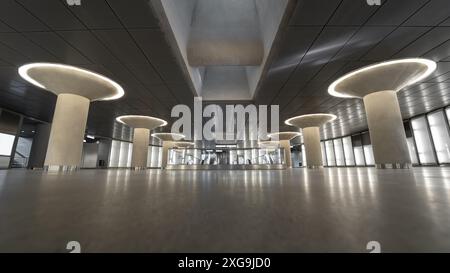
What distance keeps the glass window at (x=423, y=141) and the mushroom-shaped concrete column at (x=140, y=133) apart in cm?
2510

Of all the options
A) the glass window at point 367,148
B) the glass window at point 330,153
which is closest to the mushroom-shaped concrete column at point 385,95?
the glass window at point 367,148

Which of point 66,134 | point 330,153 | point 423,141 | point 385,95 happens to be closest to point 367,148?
point 330,153

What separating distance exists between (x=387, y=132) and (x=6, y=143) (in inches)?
1044

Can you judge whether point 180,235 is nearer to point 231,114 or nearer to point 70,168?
point 70,168

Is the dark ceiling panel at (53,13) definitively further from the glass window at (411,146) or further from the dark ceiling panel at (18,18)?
the glass window at (411,146)

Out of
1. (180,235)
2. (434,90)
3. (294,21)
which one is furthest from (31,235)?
(434,90)

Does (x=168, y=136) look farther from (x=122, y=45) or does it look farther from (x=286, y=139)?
(x=122, y=45)

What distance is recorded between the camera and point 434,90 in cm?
1255

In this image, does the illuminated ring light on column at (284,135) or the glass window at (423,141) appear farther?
the illuminated ring light on column at (284,135)

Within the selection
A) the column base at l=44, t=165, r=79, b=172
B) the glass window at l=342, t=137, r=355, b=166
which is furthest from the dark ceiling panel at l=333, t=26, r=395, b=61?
the glass window at l=342, t=137, r=355, b=166

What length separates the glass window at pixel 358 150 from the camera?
94.7ft
